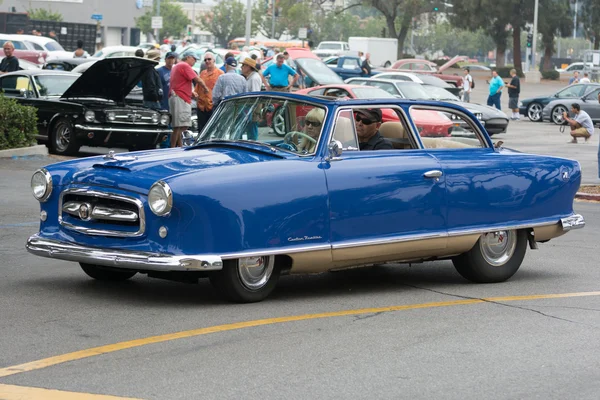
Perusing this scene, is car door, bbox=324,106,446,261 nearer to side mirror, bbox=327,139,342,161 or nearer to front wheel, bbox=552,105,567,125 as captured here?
side mirror, bbox=327,139,342,161

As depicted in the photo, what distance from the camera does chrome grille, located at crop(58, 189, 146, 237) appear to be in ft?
26.6

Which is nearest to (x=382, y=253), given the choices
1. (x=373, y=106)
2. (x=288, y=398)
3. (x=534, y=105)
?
(x=373, y=106)

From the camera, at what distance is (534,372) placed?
6.67 meters

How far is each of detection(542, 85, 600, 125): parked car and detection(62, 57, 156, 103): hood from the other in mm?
20769

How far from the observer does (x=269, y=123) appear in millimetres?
9188

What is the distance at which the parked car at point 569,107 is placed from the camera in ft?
124

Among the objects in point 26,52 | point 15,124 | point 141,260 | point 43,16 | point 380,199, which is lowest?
point 141,260

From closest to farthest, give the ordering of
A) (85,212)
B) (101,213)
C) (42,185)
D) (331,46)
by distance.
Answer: (101,213)
(85,212)
(42,185)
(331,46)

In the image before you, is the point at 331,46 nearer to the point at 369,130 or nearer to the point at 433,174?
the point at 369,130

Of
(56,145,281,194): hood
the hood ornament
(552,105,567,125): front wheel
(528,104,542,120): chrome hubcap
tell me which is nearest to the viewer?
(56,145,281,194): hood

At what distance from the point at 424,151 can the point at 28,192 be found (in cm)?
768

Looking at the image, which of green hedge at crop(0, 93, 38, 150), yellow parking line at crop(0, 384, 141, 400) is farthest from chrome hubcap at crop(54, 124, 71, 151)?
yellow parking line at crop(0, 384, 141, 400)

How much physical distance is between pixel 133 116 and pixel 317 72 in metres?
14.5

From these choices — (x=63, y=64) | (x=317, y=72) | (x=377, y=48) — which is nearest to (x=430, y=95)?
(x=317, y=72)
